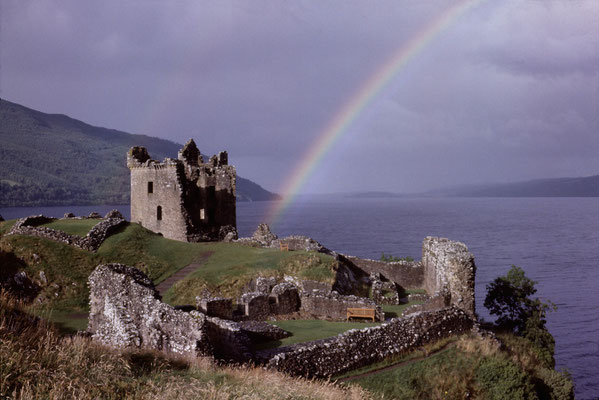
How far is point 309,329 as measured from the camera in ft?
73.8

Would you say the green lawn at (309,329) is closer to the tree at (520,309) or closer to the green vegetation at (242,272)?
the green vegetation at (242,272)

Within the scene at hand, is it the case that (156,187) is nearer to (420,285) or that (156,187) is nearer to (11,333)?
(420,285)

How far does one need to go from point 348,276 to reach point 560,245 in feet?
357

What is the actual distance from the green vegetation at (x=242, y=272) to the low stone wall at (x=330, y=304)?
337 centimetres

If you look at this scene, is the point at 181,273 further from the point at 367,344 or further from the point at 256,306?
the point at 367,344

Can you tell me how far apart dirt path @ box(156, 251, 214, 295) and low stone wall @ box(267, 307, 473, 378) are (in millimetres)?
14143

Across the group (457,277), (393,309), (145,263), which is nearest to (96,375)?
(457,277)

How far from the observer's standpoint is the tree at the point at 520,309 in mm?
33375

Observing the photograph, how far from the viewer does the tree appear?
33375 millimetres

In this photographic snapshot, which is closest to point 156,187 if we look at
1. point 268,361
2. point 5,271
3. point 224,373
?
point 5,271

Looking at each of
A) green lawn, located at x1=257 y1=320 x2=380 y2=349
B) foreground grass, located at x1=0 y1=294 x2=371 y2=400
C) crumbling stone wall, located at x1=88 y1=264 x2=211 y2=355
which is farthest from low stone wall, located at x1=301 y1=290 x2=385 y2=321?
foreground grass, located at x1=0 y1=294 x2=371 y2=400

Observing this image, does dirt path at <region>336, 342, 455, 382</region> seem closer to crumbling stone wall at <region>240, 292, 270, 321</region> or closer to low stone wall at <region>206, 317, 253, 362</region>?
low stone wall at <region>206, 317, 253, 362</region>

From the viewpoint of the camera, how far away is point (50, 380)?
299 inches

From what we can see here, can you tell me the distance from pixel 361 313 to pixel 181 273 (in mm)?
13564
